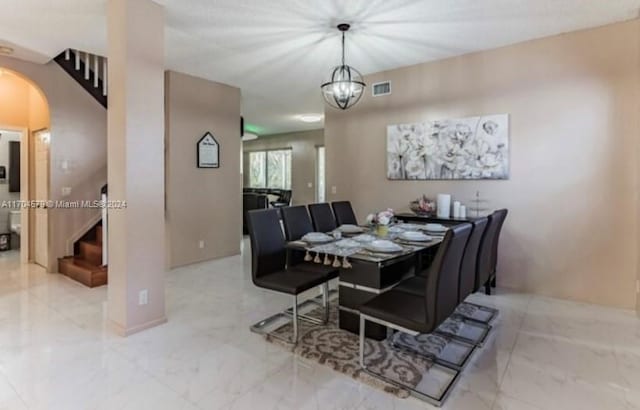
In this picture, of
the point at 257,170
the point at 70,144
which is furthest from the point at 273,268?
the point at 257,170

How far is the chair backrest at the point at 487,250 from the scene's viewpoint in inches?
104

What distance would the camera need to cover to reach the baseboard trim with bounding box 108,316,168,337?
111 inches

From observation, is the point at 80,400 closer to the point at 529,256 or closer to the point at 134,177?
the point at 134,177

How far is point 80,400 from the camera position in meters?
1.99

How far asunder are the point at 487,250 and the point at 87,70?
5381mm

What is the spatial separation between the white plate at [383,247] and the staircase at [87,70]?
14.4 feet

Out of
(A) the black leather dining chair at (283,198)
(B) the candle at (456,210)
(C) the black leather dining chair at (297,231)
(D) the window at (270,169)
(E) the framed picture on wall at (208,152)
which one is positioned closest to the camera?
(C) the black leather dining chair at (297,231)

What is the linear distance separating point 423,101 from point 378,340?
10.2ft

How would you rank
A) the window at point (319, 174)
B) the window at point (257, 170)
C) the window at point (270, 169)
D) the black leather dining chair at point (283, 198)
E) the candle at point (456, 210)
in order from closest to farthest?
the candle at point (456, 210), the black leather dining chair at point (283, 198), the window at point (319, 174), the window at point (270, 169), the window at point (257, 170)

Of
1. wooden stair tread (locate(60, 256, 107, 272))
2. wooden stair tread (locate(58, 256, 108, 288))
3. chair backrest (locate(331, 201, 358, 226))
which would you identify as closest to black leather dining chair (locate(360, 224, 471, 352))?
chair backrest (locate(331, 201, 358, 226))

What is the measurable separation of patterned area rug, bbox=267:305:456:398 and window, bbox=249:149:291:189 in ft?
26.1

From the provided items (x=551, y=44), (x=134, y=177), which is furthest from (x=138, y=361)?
(x=551, y=44)

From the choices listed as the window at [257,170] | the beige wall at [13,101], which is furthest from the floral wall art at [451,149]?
the window at [257,170]

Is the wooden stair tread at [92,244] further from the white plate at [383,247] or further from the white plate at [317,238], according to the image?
the white plate at [383,247]
